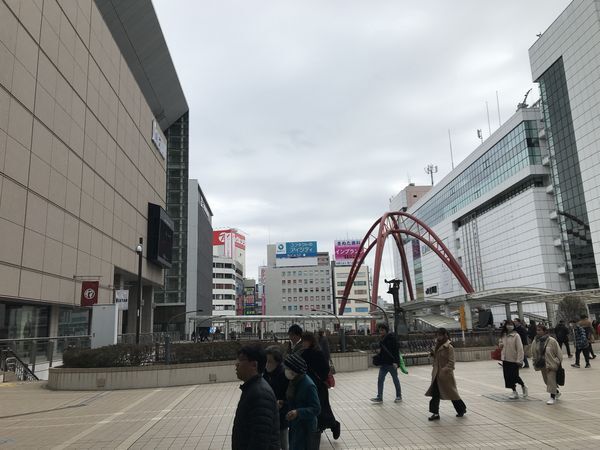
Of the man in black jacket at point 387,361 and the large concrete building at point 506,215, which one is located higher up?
the large concrete building at point 506,215

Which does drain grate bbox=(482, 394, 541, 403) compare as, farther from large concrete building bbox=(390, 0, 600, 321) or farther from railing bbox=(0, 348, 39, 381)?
large concrete building bbox=(390, 0, 600, 321)

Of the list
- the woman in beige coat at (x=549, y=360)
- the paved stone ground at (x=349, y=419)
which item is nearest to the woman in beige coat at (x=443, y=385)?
the paved stone ground at (x=349, y=419)

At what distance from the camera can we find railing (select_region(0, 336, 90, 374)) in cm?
1833

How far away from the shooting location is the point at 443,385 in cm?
845

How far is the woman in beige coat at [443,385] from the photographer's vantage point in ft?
27.5

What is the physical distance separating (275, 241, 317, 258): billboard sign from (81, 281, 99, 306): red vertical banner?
113 meters

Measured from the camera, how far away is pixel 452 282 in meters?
86.0

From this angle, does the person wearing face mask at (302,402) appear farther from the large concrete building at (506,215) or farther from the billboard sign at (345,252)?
the billboard sign at (345,252)

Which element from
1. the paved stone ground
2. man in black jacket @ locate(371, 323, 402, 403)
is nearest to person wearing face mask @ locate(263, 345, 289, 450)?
the paved stone ground

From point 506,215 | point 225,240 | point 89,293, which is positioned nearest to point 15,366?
point 89,293

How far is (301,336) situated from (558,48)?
6260 centimetres

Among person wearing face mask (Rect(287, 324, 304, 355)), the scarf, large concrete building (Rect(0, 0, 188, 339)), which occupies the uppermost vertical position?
large concrete building (Rect(0, 0, 188, 339))

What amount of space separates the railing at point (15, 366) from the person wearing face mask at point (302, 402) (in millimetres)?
17319

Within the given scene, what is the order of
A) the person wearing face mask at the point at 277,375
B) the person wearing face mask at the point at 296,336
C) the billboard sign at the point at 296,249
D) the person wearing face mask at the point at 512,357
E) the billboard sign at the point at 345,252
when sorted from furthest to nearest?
the billboard sign at the point at 345,252, the billboard sign at the point at 296,249, the person wearing face mask at the point at 512,357, the person wearing face mask at the point at 296,336, the person wearing face mask at the point at 277,375
